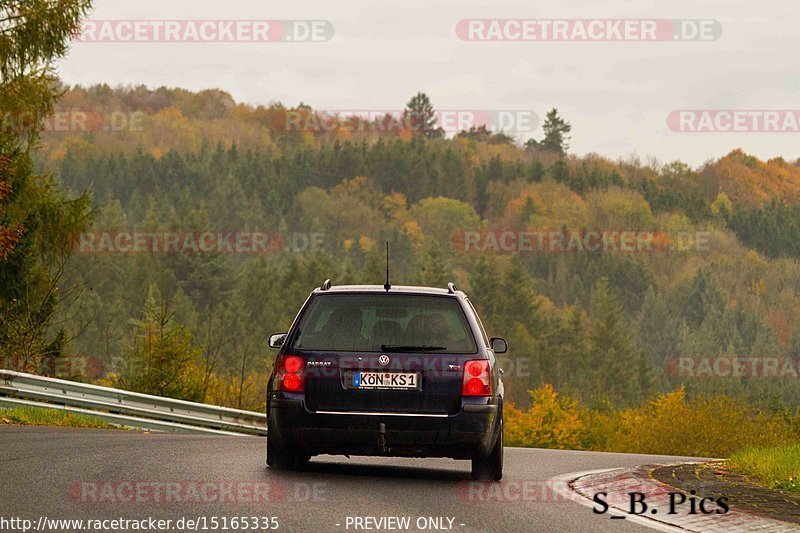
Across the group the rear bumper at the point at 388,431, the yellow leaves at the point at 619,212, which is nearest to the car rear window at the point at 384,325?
the rear bumper at the point at 388,431

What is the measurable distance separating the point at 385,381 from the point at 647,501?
2286mm

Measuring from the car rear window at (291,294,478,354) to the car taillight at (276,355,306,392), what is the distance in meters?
0.13

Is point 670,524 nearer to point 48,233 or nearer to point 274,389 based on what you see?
point 274,389

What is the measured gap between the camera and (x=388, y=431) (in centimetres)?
1041

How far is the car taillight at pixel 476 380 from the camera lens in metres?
10.6

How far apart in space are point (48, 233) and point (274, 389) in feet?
56.5
